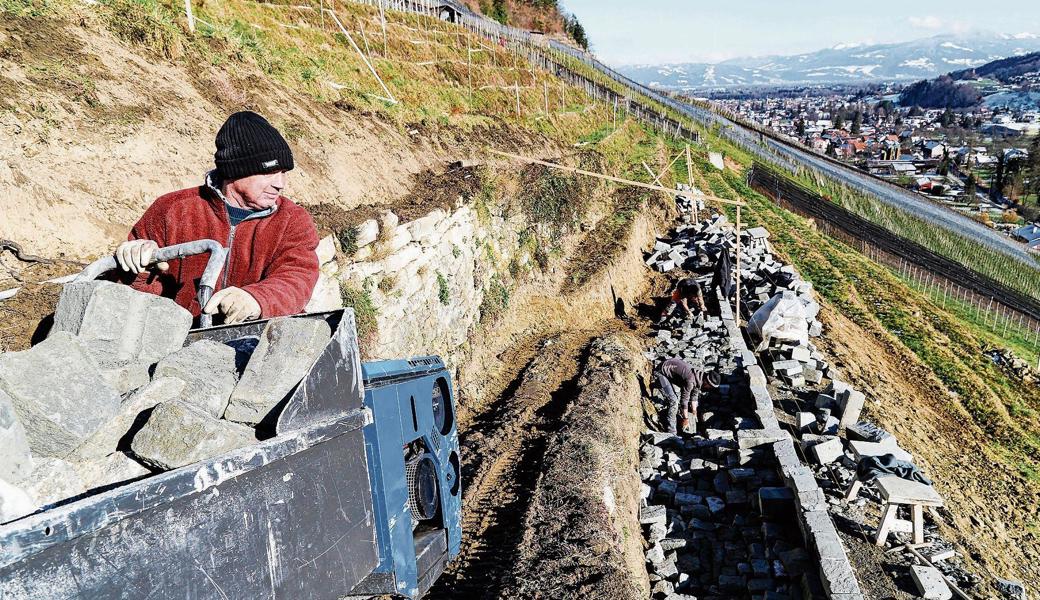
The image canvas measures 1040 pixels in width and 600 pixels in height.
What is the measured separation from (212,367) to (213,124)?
25.7ft

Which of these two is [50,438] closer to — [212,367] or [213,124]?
[212,367]

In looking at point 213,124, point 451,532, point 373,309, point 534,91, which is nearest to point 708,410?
point 373,309

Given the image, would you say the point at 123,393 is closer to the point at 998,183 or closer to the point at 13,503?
the point at 13,503

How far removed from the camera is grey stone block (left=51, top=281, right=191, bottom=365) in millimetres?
2654

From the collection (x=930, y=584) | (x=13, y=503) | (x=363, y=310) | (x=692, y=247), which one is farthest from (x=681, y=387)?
(x=13, y=503)

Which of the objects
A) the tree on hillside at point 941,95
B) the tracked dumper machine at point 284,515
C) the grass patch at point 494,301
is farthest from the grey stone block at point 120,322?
the tree on hillside at point 941,95

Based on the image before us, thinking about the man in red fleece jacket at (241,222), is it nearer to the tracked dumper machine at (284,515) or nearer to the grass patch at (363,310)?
the tracked dumper machine at (284,515)

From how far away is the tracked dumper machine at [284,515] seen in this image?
171cm

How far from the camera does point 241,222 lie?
11.7ft

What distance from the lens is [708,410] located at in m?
11.4

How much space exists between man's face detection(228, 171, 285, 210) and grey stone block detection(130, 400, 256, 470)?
5.37ft

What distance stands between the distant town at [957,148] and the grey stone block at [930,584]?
129 feet

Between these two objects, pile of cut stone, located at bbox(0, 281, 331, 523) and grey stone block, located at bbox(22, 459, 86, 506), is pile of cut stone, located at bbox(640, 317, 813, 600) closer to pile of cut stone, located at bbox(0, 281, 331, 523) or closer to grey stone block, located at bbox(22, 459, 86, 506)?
pile of cut stone, located at bbox(0, 281, 331, 523)

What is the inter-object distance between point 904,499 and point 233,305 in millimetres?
6807
